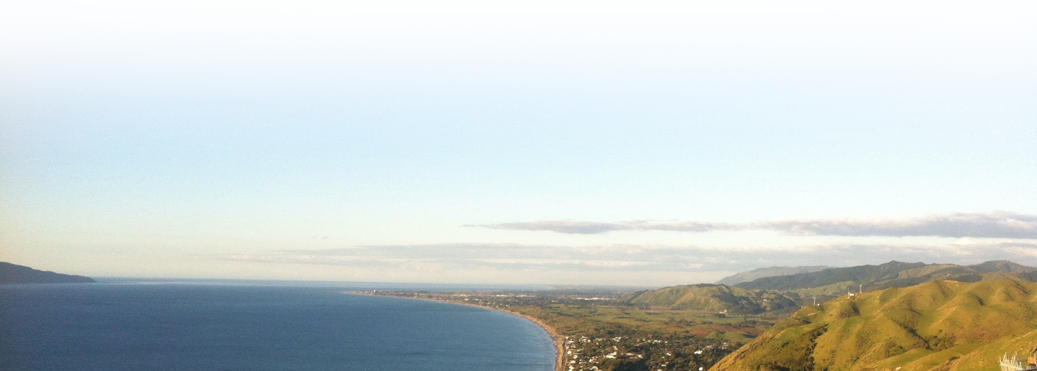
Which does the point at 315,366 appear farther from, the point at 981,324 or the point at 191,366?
the point at 981,324

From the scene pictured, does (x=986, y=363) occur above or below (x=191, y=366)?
above

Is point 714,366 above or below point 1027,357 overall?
below

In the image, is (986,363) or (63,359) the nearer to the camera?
(986,363)

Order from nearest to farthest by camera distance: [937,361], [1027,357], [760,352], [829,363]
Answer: [1027,357], [937,361], [829,363], [760,352]

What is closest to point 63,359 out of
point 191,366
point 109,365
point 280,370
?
point 109,365

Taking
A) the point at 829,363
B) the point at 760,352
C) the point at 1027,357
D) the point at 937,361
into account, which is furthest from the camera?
the point at 760,352

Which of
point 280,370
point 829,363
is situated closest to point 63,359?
point 280,370

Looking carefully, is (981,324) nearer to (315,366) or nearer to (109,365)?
(315,366)

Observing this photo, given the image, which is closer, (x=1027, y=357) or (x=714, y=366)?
(x=1027, y=357)
